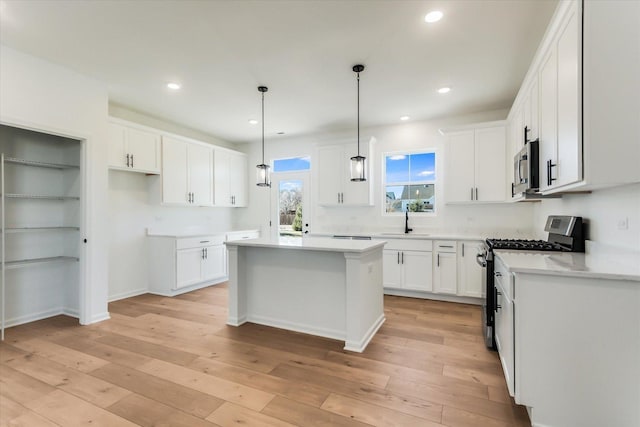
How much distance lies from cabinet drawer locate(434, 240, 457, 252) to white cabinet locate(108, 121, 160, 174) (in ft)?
14.3

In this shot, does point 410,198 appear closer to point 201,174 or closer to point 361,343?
point 361,343

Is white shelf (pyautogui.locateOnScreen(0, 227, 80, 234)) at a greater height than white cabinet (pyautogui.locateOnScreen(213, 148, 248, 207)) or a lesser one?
lesser

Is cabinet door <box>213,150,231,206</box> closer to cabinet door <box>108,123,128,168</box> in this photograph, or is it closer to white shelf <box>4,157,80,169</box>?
cabinet door <box>108,123,128,168</box>

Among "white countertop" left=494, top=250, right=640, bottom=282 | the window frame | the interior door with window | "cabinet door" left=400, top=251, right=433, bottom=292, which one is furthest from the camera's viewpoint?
the interior door with window

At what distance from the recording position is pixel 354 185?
535cm

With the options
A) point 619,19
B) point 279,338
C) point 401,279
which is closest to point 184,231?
point 279,338

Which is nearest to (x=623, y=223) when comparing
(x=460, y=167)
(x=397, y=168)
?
(x=460, y=167)

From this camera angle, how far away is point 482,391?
84.7 inches

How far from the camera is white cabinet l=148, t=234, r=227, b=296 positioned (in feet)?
15.4

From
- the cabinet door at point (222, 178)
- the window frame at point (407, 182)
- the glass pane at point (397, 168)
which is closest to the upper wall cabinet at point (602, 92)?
the window frame at point (407, 182)

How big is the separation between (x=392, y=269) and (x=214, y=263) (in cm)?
304

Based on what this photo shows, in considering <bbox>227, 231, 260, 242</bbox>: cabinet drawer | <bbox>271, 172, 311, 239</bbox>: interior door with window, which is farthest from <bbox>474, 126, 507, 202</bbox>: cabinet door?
<bbox>227, 231, 260, 242</bbox>: cabinet drawer

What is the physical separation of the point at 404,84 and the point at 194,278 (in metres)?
4.20

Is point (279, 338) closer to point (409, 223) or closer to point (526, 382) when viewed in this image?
point (526, 382)
